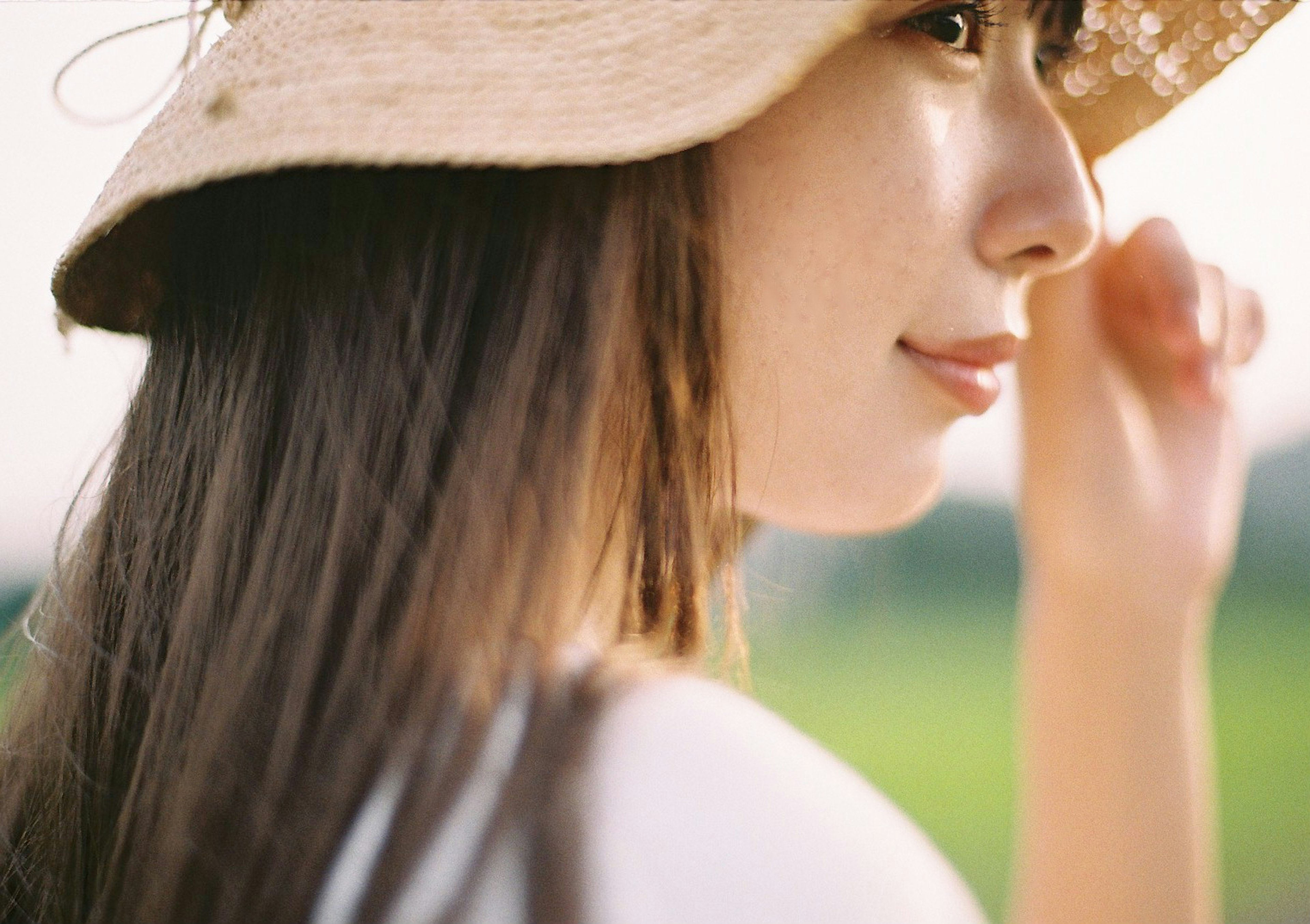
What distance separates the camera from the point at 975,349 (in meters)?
0.81

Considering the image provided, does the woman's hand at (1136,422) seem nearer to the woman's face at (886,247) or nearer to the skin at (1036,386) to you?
the skin at (1036,386)

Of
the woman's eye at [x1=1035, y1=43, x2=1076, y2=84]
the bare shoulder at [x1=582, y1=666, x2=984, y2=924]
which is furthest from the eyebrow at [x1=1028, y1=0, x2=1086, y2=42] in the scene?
the bare shoulder at [x1=582, y1=666, x2=984, y2=924]

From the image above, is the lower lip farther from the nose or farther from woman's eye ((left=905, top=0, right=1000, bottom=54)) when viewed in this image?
woman's eye ((left=905, top=0, right=1000, bottom=54))

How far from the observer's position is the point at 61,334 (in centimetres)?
83

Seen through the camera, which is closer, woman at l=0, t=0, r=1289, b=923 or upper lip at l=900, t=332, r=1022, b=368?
woman at l=0, t=0, r=1289, b=923

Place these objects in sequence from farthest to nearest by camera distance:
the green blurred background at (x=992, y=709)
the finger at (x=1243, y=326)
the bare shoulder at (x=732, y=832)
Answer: the green blurred background at (x=992, y=709), the finger at (x=1243, y=326), the bare shoulder at (x=732, y=832)

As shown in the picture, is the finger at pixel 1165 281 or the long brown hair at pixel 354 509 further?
the finger at pixel 1165 281

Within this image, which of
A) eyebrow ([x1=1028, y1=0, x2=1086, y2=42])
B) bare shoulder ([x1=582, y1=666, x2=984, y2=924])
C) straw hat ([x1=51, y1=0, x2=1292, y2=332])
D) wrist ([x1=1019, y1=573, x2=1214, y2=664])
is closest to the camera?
bare shoulder ([x1=582, y1=666, x2=984, y2=924])

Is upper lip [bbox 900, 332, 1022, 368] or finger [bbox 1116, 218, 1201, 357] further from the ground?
upper lip [bbox 900, 332, 1022, 368]

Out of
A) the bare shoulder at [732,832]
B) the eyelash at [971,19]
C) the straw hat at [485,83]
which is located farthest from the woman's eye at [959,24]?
the bare shoulder at [732,832]

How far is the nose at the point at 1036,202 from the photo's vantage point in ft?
2.53

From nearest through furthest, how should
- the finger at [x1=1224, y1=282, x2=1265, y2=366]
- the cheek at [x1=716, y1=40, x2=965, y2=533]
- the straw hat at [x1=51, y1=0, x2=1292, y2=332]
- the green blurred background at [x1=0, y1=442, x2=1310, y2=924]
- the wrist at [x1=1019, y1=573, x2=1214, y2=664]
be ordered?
the straw hat at [x1=51, y1=0, x2=1292, y2=332]
the cheek at [x1=716, y1=40, x2=965, y2=533]
the wrist at [x1=1019, y1=573, x2=1214, y2=664]
the finger at [x1=1224, y1=282, x2=1265, y2=366]
the green blurred background at [x1=0, y1=442, x2=1310, y2=924]

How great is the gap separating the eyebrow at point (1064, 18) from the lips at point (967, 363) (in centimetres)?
42

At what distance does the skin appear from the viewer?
71 cm
